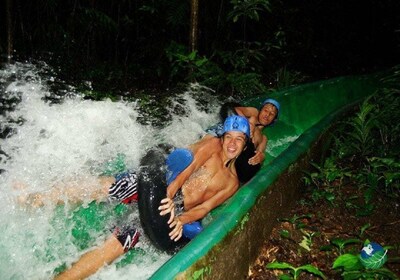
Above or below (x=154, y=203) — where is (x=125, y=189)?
below

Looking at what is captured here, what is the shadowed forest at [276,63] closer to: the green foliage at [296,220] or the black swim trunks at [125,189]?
the green foliage at [296,220]

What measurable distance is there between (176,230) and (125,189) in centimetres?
72

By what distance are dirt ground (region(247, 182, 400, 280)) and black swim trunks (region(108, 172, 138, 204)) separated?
125 centimetres

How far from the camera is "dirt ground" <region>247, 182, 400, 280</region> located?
2594mm

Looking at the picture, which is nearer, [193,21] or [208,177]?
[208,177]

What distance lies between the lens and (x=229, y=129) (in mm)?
3072

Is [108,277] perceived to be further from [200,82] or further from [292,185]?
[200,82]

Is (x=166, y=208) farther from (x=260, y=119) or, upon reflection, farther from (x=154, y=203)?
(x=260, y=119)

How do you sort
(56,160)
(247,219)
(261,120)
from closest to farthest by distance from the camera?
1. (247,219)
2. (56,160)
3. (261,120)

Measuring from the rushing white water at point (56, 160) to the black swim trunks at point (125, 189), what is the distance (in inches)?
8.8

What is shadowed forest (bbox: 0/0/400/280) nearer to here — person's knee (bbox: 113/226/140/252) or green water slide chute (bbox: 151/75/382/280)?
green water slide chute (bbox: 151/75/382/280)

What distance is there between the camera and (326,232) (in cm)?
301

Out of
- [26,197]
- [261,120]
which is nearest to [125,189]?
[26,197]

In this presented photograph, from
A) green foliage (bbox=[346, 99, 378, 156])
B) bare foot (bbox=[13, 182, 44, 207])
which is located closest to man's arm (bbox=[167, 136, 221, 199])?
bare foot (bbox=[13, 182, 44, 207])
